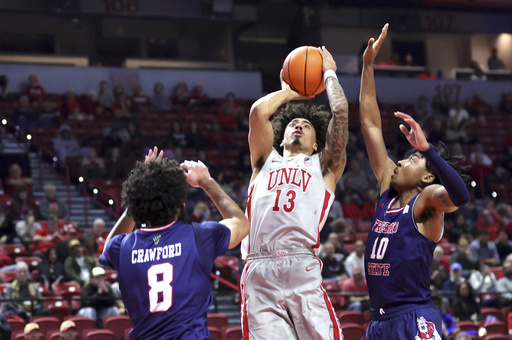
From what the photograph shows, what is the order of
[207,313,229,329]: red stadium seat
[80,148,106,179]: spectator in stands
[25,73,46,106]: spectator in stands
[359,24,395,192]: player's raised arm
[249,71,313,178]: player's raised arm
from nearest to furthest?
[249,71,313,178]: player's raised arm → [359,24,395,192]: player's raised arm → [207,313,229,329]: red stadium seat → [80,148,106,179]: spectator in stands → [25,73,46,106]: spectator in stands

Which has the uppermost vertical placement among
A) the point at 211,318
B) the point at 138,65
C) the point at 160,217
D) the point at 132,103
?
the point at 138,65

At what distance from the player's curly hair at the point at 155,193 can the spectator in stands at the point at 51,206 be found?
854 cm

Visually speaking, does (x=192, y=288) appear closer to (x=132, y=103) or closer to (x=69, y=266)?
(x=69, y=266)

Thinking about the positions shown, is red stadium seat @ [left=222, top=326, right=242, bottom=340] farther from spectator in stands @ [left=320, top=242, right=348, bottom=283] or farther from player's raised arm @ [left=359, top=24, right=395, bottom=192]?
player's raised arm @ [left=359, top=24, right=395, bottom=192]

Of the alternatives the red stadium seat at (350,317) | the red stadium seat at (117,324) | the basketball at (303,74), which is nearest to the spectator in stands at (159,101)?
the red stadium seat at (350,317)

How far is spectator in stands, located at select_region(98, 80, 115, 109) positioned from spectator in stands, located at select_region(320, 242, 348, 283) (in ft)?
24.1

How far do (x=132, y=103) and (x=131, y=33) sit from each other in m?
4.25

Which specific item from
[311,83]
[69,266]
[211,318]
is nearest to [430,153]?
[311,83]

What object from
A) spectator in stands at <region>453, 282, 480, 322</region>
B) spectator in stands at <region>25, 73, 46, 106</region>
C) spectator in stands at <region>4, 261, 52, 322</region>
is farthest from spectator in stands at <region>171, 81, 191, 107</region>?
spectator in stands at <region>453, 282, 480, 322</region>

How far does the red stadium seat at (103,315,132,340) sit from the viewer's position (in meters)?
8.48

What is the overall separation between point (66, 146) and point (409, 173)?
10491 millimetres

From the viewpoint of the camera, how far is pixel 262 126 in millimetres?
4953

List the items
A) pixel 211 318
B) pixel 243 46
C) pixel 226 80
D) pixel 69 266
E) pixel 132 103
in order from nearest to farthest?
1. pixel 211 318
2. pixel 69 266
3. pixel 132 103
4. pixel 226 80
5. pixel 243 46

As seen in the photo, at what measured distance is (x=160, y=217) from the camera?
382 cm
